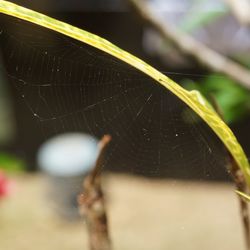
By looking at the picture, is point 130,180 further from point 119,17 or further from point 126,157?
point 119,17

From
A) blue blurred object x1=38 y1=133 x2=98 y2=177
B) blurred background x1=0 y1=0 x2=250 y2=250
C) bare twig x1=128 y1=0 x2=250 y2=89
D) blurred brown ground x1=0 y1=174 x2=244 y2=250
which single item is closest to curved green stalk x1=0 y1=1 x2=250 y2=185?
bare twig x1=128 y1=0 x2=250 y2=89

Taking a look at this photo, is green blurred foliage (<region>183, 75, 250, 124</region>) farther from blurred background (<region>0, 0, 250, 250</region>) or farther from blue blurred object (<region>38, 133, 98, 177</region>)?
blue blurred object (<region>38, 133, 98, 177</region>)

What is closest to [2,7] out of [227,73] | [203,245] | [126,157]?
[227,73]

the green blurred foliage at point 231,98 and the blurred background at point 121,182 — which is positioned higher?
the blurred background at point 121,182

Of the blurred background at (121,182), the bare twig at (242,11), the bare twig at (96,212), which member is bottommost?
the bare twig at (96,212)

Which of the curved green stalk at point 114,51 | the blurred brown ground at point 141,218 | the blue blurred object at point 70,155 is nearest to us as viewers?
the curved green stalk at point 114,51

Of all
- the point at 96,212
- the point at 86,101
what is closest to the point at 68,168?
the point at 86,101

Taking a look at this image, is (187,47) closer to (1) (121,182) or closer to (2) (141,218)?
(2) (141,218)

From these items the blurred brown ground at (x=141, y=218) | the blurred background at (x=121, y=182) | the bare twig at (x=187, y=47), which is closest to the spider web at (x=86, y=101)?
the blurred background at (x=121, y=182)

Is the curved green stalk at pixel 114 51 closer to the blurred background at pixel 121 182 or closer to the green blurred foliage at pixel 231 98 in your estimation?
the green blurred foliage at pixel 231 98
